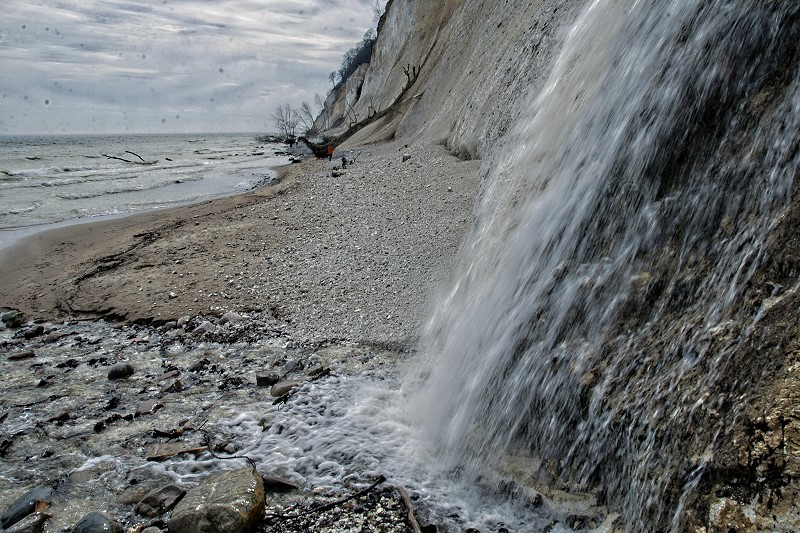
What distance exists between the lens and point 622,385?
290 cm

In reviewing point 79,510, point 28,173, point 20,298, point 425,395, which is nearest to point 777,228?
point 425,395

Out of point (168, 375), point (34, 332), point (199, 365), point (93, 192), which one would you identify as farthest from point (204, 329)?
point (93, 192)

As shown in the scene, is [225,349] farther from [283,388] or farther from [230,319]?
[283,388]

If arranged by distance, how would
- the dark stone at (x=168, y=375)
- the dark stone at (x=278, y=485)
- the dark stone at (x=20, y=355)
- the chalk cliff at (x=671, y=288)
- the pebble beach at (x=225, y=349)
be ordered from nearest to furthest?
1. the chalk cliff at (x=671, y=288)
2. the dark stone at (x=278, y=485)
3. the pebble beach at (x=225, y=349)
4. the dark stone at (x=168, y=375)
5. the dark stone at (x=20, y=355)

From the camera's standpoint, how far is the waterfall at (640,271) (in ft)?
8.38

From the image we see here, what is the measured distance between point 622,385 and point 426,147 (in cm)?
1234

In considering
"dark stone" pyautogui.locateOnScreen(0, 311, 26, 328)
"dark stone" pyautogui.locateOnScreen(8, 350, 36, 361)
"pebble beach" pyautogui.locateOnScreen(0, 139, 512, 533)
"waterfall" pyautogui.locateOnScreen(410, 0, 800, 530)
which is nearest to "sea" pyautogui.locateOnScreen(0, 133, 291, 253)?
"pebble beach" pyautogui.locateOnScreen(0, 139, 512, 533)

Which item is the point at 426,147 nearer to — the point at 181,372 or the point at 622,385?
the point at 181,372

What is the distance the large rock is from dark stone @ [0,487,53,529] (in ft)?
3.66

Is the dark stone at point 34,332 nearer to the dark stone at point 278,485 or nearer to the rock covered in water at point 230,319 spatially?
the rock covered in water at point 230,319

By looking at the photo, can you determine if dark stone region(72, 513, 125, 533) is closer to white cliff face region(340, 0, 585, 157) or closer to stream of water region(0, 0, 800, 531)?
stream of water region(0, 0, 800, 531)

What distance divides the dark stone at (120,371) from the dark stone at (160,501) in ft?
8.43

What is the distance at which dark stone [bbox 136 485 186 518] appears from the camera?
3.58 meters

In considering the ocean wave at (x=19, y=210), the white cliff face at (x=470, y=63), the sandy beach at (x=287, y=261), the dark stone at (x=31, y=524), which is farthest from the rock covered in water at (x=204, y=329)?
the ocean wave at (x=19, y=210)
